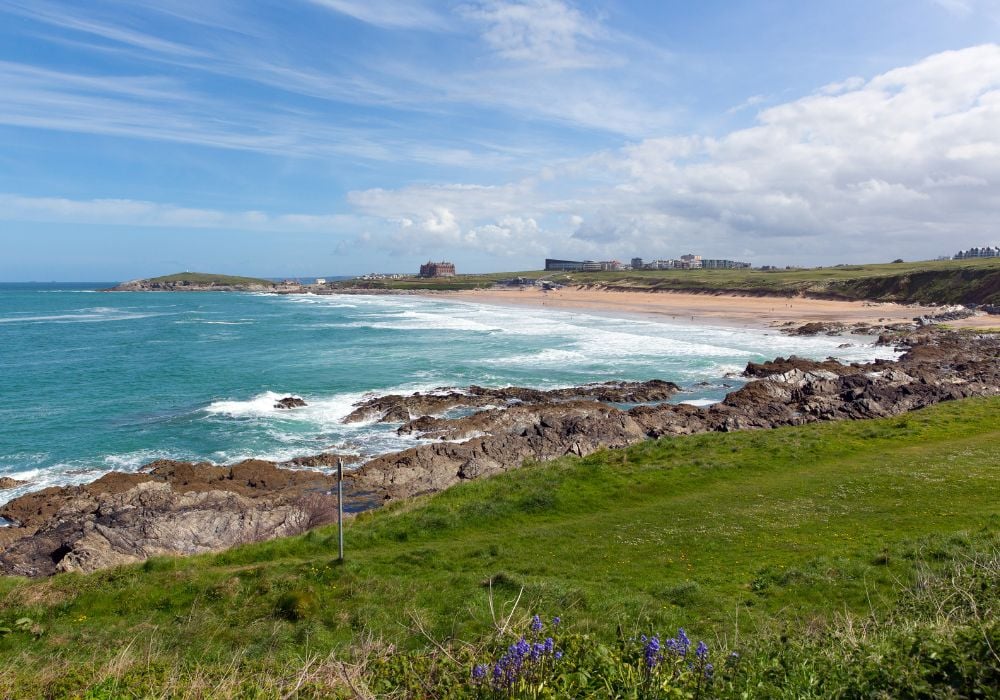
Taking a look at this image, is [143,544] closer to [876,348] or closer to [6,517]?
[6,517]

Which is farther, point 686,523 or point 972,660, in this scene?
point 686,523

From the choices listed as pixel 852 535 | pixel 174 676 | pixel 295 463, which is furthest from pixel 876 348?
pixel 174 676

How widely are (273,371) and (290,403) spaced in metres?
12.5

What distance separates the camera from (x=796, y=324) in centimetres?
7656

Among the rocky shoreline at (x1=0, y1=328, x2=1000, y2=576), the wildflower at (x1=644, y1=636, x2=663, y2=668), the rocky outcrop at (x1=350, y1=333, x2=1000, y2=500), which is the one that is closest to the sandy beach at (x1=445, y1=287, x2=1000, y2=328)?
the rocky shoreline at (x1=0, y1=328, x2=1000, y2=576)

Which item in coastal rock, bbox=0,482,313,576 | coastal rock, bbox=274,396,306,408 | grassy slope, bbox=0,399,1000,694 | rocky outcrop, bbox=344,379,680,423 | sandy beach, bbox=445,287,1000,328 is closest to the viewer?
grassy slope, bbox=0,399,1000,694

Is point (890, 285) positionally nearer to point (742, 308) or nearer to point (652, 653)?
point (742, 308)

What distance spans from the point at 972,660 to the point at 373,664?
20.3ft

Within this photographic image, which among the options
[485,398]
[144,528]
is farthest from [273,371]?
[144,528]

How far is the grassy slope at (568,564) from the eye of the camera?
34.1 ft

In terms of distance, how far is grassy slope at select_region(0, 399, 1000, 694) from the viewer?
34.1 ft

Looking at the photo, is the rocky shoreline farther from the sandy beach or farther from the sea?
the sandy beach

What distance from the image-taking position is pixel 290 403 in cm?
3731

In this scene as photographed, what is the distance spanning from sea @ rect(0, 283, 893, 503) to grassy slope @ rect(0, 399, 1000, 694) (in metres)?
13.2
